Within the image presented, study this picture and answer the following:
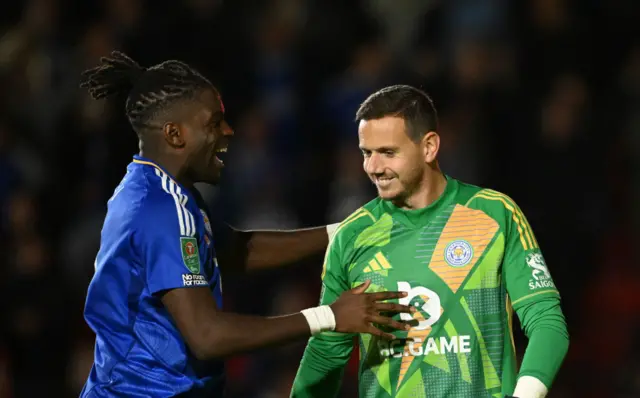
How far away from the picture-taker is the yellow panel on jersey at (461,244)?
4.21 meters

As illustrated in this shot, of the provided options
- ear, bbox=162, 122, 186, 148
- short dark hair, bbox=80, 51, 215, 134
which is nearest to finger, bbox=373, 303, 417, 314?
ear, bbox=162, 122, 186, 148

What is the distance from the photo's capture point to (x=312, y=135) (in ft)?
26.5

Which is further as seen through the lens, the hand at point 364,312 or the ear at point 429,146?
the ear at point 429,146

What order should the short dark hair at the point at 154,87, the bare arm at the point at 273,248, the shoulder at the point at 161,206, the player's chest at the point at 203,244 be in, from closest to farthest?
the shoulder at the point at 161,206, the player's chest at the point at 203,244, the short dark hair at the point at 154,87, the bare arm at the point at 273,248

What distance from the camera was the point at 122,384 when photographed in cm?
413

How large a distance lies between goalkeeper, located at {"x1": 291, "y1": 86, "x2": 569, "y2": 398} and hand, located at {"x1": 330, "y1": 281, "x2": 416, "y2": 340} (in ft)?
0.72

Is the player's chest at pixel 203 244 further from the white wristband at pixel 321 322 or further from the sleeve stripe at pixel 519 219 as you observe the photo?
the sleeve stripe at pixel 519 219

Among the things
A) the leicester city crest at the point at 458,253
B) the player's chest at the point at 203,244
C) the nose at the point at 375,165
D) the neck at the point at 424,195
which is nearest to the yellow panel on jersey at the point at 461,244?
the leicester city crest at the point at 458,253

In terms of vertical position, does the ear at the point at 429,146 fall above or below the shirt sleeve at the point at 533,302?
above

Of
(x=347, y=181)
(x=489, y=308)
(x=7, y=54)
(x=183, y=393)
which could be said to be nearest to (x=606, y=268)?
(x=347, y=181)

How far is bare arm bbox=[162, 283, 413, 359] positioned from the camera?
13.0 ft

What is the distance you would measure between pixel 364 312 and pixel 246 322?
46 centimetres

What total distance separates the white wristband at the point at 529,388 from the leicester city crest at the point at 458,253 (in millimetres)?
553

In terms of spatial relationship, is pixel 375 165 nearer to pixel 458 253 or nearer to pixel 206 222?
pixel 458 253
